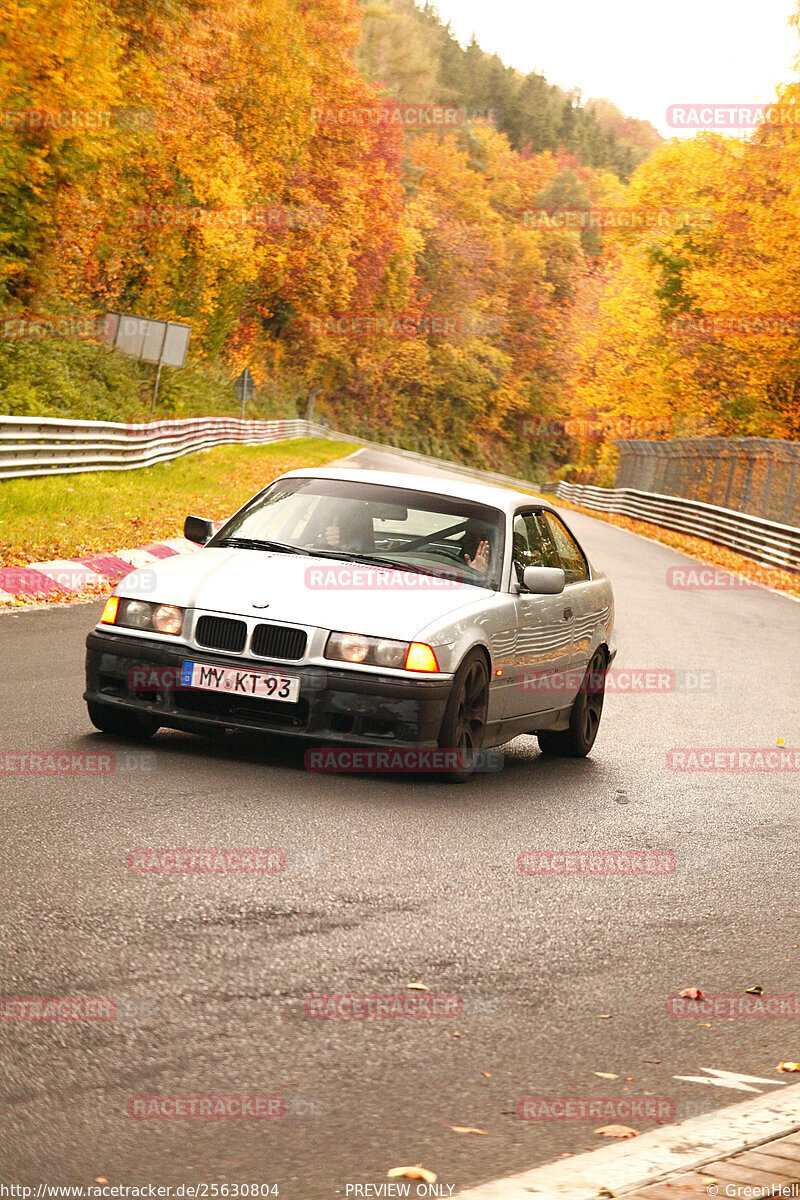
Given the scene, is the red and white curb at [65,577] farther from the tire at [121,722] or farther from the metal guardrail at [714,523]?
the metal guardrail at [714,523]

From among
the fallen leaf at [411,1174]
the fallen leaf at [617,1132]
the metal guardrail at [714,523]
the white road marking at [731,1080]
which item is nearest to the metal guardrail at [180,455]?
the metal guardrail at [714,523]

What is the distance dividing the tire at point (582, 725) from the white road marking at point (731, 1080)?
5.41m

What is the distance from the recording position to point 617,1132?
12.3ft

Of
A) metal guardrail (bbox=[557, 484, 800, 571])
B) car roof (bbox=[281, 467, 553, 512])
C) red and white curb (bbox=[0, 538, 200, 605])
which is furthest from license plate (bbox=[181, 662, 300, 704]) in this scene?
metal guardrail (bbox=[557, 484, 800, 571])

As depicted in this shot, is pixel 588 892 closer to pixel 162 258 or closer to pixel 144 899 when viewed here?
pixel 144 899

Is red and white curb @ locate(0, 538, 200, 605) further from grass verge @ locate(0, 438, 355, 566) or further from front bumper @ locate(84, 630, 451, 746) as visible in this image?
front bumper @ locate(84, 630, 451, 746)

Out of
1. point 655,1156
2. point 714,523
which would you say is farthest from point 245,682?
point 714,523

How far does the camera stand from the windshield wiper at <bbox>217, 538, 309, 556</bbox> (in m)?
8.70

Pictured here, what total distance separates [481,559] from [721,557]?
26.9 m

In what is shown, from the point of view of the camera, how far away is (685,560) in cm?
3434

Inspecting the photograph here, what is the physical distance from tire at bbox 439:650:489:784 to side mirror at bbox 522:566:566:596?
23.6 inches

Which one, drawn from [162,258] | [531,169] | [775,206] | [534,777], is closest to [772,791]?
[534,777]

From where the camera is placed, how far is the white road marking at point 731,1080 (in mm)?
4199

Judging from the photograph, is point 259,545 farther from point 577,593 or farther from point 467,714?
point 577,593
